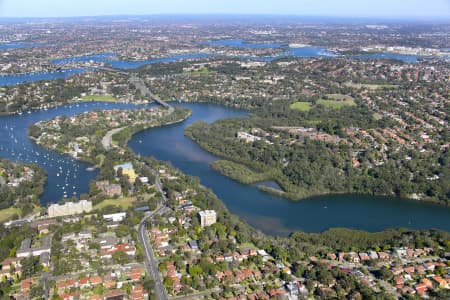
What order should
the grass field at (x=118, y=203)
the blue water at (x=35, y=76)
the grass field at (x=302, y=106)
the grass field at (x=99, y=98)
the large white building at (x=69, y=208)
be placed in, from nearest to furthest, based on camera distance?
the large white building at (x=69, y=208), the grass field at (x=118, y=203), the grass field at (x=302, y=106), the grass field at (x=99, y=98), the blue water at (x=35, y=76)

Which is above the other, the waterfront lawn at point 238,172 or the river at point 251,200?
the waterfront lawn at point 238,172

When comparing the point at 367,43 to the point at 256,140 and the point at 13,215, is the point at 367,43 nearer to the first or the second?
the point at 256,140

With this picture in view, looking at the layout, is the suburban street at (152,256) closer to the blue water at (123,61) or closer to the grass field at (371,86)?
the grass field at (371,86)

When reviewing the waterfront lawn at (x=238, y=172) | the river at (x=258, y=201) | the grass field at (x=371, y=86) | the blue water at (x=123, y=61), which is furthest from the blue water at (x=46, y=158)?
the grass field at (x=371, y=86)

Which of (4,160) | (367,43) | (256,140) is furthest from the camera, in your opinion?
(367,43)

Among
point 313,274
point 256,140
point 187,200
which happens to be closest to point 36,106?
point 256,140

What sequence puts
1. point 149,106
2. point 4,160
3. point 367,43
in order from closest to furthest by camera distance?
point 4,160, point 149,106, point 367,43
